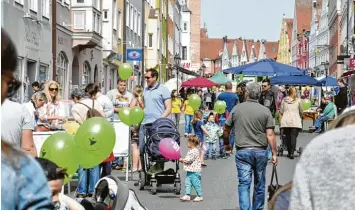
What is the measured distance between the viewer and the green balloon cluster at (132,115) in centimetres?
1380

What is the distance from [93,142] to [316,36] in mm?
132542

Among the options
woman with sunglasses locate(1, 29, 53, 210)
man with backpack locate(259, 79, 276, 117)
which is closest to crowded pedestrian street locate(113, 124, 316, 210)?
man with backpack locate(259, 79, 276, 117)

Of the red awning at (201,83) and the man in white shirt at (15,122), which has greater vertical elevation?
the red awning at (201,83)

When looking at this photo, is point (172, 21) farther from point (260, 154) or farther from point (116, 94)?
point (260, 154)

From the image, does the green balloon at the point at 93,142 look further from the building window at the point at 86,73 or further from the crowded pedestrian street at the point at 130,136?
the building window at the point at 86,73

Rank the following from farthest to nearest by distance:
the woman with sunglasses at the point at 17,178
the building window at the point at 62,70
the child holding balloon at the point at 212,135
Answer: the building window at the point at 62,70 < the child holding balloon at the point at 212,135 < the woman with sunglasses at the point at 17,178

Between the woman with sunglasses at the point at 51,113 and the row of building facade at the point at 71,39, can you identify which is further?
the row of building facade at the point at 71,39

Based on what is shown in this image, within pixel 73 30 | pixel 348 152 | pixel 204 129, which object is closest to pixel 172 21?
pixel 73 30

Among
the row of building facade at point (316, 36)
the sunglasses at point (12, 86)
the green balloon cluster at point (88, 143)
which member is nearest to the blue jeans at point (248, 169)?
the green balloon cluster at point (88, 143)

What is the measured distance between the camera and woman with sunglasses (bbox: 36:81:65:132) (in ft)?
42.8

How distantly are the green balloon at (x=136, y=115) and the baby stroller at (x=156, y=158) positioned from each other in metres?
0.89

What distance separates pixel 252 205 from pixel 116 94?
20.5 ft

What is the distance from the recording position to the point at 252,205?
10.2 metres

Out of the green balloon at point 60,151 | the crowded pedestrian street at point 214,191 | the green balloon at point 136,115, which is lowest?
the crowded pedestrian street at point 214,191
